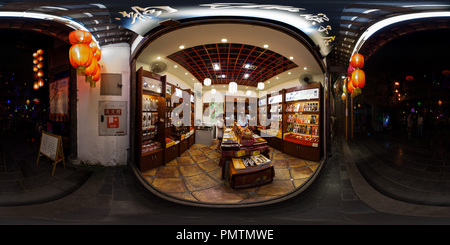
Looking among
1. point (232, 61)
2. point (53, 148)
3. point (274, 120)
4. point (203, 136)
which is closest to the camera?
point (53, 148)

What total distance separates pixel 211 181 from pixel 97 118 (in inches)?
110

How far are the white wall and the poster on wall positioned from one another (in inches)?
40.3

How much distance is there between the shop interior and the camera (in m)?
2.58

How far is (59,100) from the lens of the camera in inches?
160

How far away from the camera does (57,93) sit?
160 inches

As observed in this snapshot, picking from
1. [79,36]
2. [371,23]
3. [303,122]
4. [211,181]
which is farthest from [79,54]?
[303,122]

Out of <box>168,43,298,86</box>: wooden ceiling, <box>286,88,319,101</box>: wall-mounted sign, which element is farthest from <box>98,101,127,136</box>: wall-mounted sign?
<box>286,88,319,101</box>: wall-mounted sign

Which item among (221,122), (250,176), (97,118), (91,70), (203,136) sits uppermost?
(91,70)

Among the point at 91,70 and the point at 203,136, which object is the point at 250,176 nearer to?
the point at 91,70

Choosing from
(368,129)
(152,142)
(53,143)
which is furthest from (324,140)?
(368,129)

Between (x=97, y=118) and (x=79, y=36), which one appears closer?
(x=79, y=36)

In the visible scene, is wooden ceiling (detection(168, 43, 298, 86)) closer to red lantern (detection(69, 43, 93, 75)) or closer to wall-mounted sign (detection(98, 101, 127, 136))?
wall-mounted sign (detection(98, 101, 127, 136))

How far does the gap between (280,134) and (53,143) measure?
18.3ft

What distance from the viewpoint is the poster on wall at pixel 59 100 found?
12.8 ft
